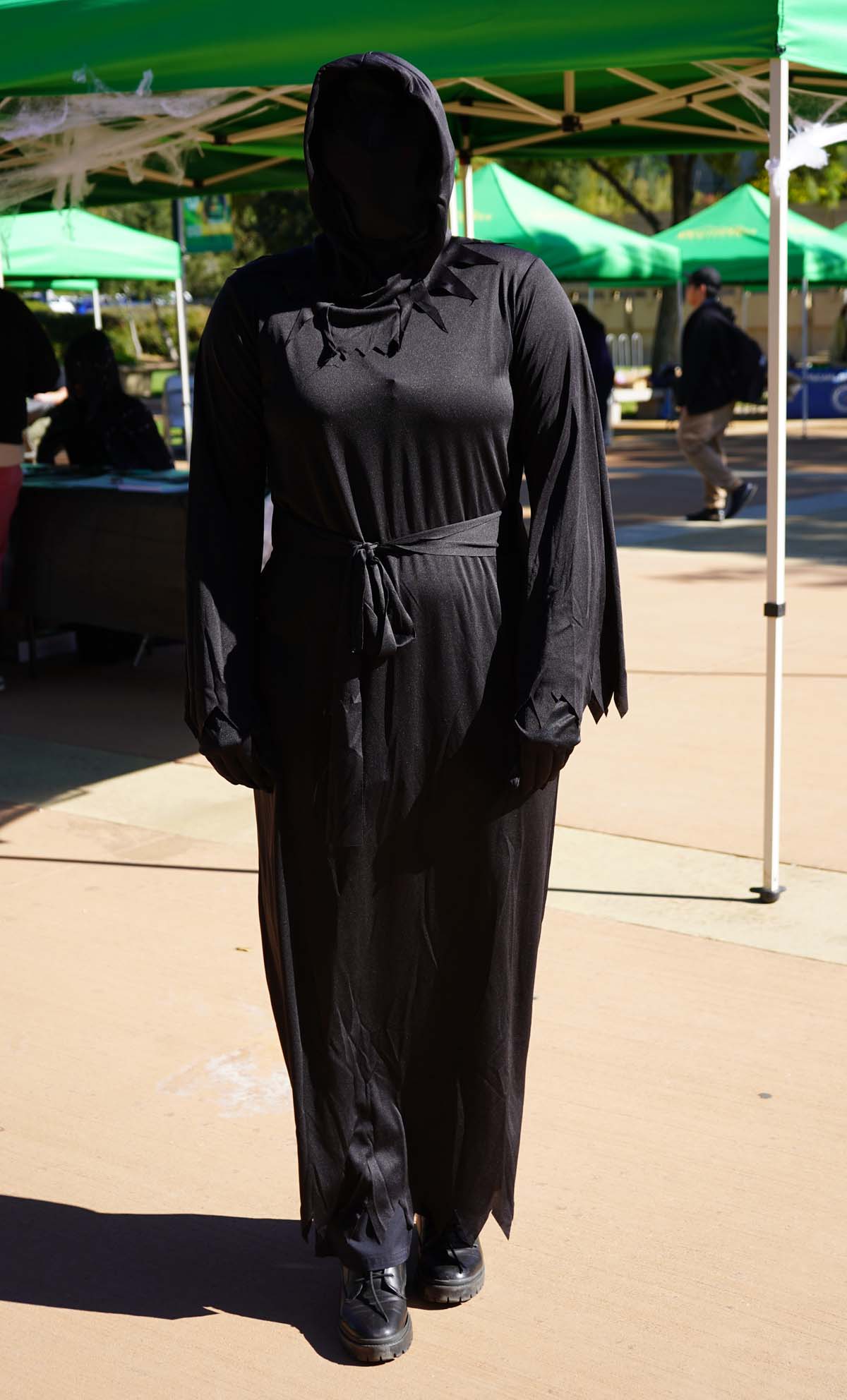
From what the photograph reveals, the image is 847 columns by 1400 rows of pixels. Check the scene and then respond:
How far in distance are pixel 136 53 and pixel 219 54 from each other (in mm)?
271

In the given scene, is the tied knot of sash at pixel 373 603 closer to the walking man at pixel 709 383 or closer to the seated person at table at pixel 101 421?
the seated person at table at pixel 101 421

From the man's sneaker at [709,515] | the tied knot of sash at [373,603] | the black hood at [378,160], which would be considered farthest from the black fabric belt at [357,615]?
the man's sneaker at [709,515]

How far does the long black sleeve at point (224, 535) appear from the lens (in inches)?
95.3

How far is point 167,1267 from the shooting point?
112 inches

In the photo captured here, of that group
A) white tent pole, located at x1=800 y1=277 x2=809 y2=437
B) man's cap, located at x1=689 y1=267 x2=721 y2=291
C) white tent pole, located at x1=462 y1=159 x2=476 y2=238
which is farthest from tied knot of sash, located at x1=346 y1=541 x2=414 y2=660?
white tent pole, located at x1=800 y1=277 x2=809 y2=437

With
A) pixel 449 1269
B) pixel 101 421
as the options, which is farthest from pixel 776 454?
pixel 101 421

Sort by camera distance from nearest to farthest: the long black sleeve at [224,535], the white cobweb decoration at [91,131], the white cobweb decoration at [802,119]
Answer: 1. the long black sleeve at [224,535]
2. the white cobweb decoration at [802,119]
3. the white cobweb decoration at [91,131]

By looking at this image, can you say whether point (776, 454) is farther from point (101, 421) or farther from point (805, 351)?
point (805, 351)

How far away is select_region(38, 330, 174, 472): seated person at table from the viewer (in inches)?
329

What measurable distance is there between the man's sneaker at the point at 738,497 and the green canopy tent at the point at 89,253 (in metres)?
4.58

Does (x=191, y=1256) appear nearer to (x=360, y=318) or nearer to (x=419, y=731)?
(x=419, y=731)

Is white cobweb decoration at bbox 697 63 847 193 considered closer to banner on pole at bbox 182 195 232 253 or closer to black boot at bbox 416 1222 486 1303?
black boot at bbox 416 1222 486 1303

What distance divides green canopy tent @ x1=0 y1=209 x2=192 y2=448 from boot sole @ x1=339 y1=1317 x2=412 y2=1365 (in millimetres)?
9803

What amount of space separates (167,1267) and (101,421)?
6310mm
